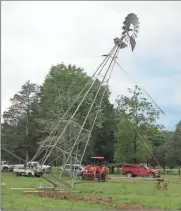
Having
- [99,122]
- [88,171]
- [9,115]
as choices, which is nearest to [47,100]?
[99,122]

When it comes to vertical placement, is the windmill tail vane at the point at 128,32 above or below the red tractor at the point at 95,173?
above

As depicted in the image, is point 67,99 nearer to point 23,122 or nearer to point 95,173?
point 95,173

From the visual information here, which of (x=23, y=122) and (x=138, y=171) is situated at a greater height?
(x=23, y=122)

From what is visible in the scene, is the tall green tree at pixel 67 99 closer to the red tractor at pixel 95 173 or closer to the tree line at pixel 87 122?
the tree line at pixel 87 122

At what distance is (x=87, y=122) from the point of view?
43.6 metres

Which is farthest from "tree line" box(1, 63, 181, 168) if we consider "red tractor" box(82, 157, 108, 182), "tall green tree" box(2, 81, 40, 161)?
"red tractor" box(82, 157, 108, 182)

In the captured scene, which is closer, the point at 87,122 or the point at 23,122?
the point at 87,122

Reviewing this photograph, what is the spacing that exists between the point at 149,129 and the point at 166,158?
1045 cm

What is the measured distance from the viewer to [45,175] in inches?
901

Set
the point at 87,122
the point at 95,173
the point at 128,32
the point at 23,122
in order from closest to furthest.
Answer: the point at 128,32
the point at 95,173
the point at 87,122
the point at 23,122

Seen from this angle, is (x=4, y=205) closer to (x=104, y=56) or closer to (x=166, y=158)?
(x=104, y=56)

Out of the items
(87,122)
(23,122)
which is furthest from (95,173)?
(23,122)

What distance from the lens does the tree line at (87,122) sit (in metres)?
50.8

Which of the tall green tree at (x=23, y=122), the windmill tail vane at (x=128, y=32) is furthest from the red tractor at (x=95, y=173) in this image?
the tall green tree at (x=23, y=122)
